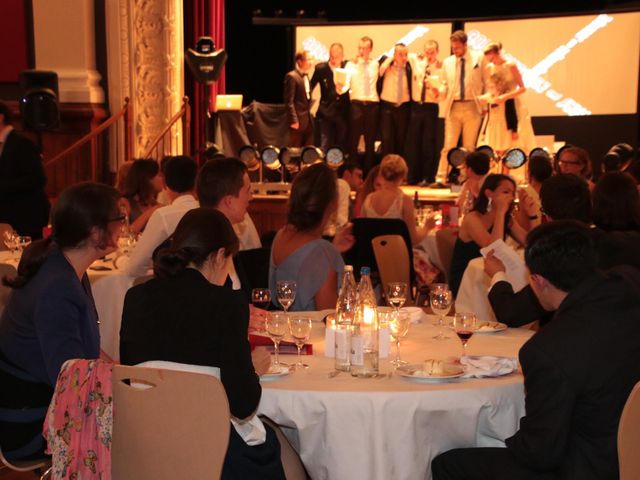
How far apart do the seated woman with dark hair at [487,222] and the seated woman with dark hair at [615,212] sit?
120 cm

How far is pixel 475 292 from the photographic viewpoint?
17.0 feet

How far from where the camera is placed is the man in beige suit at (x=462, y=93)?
38.6 ft

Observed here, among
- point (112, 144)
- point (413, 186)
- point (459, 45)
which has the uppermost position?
point (459, 45)

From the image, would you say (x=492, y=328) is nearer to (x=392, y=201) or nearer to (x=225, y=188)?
(x=225, y=188)

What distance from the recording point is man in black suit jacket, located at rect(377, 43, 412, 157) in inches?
476

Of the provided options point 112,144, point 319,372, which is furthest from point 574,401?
point 112,144

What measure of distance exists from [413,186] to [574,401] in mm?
10459

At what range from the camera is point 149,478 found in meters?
2.39

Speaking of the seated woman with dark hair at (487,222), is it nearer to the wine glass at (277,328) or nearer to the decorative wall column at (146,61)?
the wine glass at (277,328)

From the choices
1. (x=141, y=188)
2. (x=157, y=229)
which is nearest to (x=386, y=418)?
(x=157, y=229)

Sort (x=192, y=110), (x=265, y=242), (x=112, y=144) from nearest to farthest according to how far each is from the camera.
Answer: (x=265, y=242), (x=112, y=144), (x=192, y=110)

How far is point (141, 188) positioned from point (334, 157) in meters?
5.16

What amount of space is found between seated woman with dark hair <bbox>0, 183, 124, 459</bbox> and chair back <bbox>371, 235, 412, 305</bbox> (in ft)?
9.70

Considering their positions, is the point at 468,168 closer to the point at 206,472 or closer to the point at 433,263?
the point at 433,263
